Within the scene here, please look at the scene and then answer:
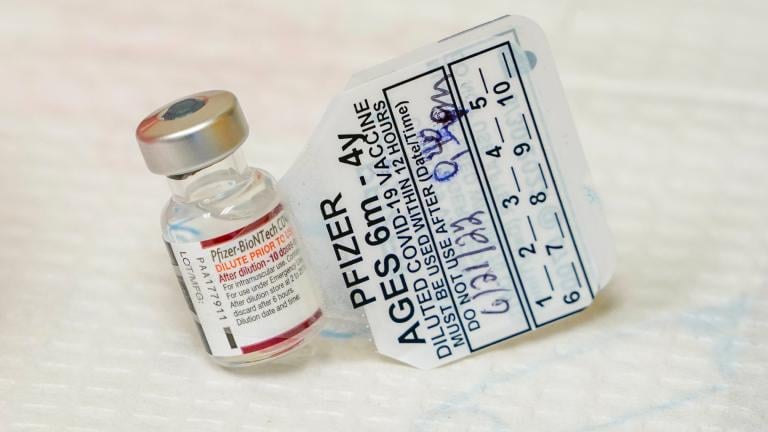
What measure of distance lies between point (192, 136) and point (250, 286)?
11 centimetres

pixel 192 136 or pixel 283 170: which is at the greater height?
pixel 192 136

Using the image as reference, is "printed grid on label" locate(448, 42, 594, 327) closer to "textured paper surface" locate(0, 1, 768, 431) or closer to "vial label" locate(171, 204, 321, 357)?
"textured paper surface" locate(0, 1, 768, 431)

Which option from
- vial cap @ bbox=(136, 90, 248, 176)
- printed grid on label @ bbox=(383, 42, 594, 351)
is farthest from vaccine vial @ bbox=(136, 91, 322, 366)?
printed grid on label @ bbox=(383, 42, 594, 351)

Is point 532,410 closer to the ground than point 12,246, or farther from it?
closer to the ground

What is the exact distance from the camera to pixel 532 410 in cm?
69

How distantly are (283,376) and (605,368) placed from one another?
0.22 metres

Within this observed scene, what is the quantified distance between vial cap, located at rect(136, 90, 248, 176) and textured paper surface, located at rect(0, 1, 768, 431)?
0.16 m

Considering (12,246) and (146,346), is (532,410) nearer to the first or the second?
(146,346)

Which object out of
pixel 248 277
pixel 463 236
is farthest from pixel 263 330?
pixel 463 236

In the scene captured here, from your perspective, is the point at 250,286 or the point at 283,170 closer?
the point at 250,286

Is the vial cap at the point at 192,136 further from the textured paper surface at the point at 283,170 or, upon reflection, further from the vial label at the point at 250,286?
the textured paper surface at the point at 283,170

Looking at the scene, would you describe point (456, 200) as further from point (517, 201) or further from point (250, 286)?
point (250, 286)

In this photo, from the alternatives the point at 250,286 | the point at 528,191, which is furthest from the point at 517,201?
the point at 250,286

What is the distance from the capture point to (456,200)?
73 centimetres
